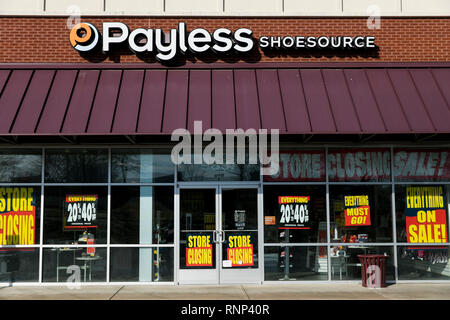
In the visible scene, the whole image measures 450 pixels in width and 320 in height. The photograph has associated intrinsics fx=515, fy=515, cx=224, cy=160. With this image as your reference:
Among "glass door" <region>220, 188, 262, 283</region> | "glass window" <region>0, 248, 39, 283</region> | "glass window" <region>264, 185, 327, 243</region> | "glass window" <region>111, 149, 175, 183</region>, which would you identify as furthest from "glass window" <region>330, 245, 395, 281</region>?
"glass window" <region>0, 248, 39, 283</region>

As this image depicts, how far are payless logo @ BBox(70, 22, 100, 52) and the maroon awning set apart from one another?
1.61ft

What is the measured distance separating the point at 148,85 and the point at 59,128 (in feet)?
7.48

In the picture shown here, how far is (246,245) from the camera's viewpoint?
1205 centimetres

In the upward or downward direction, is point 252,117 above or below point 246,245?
above

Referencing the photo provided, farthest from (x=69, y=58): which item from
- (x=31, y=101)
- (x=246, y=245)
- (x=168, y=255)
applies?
(x=246, y=245)

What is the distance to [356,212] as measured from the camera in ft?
40.0

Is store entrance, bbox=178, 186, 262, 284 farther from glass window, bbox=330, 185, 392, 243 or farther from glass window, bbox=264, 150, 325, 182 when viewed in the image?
glass window, bbox=330, 185, 392, 243

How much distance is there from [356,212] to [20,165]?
8002 millimetres

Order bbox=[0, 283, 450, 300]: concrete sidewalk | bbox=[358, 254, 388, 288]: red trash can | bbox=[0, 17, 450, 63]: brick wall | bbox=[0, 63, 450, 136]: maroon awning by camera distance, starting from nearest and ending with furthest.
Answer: bbox=[0, 283, 450, 300]: concrete sidewalk < bbox=[0, 63, 450, 136]: maroon awning < bbox=[358, 254, 388, 288]: red trash can < bbox=[0, 17, 450, 63]: brick wall

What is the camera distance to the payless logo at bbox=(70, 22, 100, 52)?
12.3 meters

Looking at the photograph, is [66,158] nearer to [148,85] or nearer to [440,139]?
[148,85]

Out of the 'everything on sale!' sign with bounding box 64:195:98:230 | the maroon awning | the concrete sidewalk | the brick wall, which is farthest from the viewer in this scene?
the brick wall

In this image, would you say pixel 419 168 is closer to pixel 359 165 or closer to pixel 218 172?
pixel 359 165


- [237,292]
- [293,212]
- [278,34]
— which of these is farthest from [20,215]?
[278,34]
